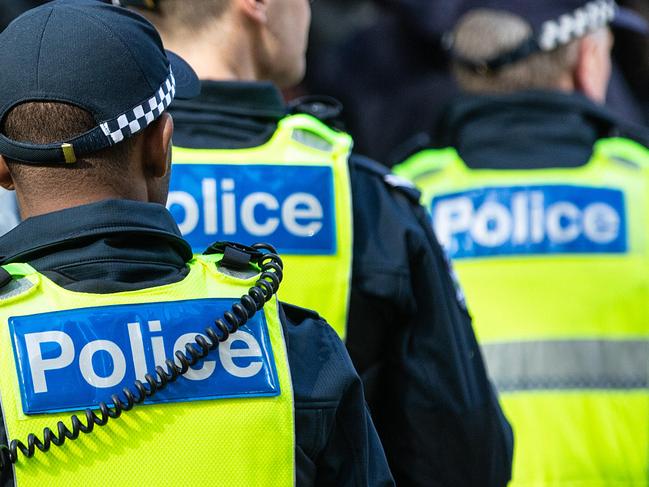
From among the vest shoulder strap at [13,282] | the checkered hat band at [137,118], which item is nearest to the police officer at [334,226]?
the checkered hat band at [137,118]

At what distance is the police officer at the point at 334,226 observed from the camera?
307 cm

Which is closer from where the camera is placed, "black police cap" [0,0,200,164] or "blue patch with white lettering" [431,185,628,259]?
"black police cap" [0,0,200,164]

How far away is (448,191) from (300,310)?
5.77 ft

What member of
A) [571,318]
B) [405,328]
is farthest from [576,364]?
[405,328]

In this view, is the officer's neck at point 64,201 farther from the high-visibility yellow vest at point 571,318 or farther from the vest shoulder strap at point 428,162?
the vest shoulder strap at point 428,162

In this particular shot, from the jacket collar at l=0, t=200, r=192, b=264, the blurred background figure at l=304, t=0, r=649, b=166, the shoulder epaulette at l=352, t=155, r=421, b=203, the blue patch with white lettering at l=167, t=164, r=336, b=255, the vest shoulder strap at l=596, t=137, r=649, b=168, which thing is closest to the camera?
the jacket collar at l=0, t=200, r=192, b=264

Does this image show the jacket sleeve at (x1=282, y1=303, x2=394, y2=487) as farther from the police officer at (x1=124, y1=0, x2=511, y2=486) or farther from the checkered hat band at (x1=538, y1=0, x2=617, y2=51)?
the checkered hat band at (x1=538, y1=0, x2=617, y2=51)

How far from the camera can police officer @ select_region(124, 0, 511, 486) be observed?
3070 millimetres

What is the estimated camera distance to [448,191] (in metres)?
4.13

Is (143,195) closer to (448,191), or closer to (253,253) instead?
(253,253)

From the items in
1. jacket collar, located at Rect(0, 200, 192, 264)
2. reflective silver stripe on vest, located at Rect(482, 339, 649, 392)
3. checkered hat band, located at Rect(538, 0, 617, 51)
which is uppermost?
checkered hat band, located at Rect(538, 0, 617, 51)

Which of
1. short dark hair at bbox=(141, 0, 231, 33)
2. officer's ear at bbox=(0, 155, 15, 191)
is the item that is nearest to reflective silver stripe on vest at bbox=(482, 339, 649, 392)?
short dark hair at bbox=(141, 0, 231, 33)

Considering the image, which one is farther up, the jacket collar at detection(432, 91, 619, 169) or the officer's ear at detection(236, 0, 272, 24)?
the officer's ear at detection(236, 0, 272, 24)

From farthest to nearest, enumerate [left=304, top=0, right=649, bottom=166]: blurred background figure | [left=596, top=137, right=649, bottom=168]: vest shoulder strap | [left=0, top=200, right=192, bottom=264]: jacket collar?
[left=304, top=0, right=649, bottom=166]: blurred background figure → [left=596, top=137, right=649, bottom=168]: vest shoulder strap → [left=0, top=200, right=192, bottom=264]: jacket collar
